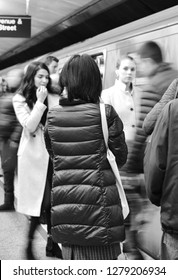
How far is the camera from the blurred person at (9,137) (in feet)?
14.5

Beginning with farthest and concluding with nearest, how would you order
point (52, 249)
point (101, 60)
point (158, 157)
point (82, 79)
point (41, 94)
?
point (101, 60), point (52, 249), point (41, 94), point (82, 79), point (158, 157)

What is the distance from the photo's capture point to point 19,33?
27.5 ft

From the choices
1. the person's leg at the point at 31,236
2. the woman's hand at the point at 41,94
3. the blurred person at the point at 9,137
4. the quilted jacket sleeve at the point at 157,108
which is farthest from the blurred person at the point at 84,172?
the blurred person at the point at 9,137

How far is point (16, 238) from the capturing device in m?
4.12

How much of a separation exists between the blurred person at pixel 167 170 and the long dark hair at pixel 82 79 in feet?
1.60

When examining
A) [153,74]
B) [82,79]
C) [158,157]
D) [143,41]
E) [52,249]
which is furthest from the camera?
[143,41]

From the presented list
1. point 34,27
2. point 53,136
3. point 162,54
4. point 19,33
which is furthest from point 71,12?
point 53,136

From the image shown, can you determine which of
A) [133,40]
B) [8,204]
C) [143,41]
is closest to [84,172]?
[143,41]

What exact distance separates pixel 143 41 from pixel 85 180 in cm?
192

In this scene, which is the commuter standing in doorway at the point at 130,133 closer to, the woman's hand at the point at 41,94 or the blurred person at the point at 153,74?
the blurred person at the point at 153,74

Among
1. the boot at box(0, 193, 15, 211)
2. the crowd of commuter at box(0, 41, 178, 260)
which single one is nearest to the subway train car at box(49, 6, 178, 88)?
the crowd of commuter at box(0, 41, 178, 260)

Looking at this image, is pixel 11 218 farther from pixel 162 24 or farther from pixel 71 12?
pixel 71 12

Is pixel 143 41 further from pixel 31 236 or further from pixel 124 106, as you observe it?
pixel 31 236

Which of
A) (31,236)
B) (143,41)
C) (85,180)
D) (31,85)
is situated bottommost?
(31,236)
